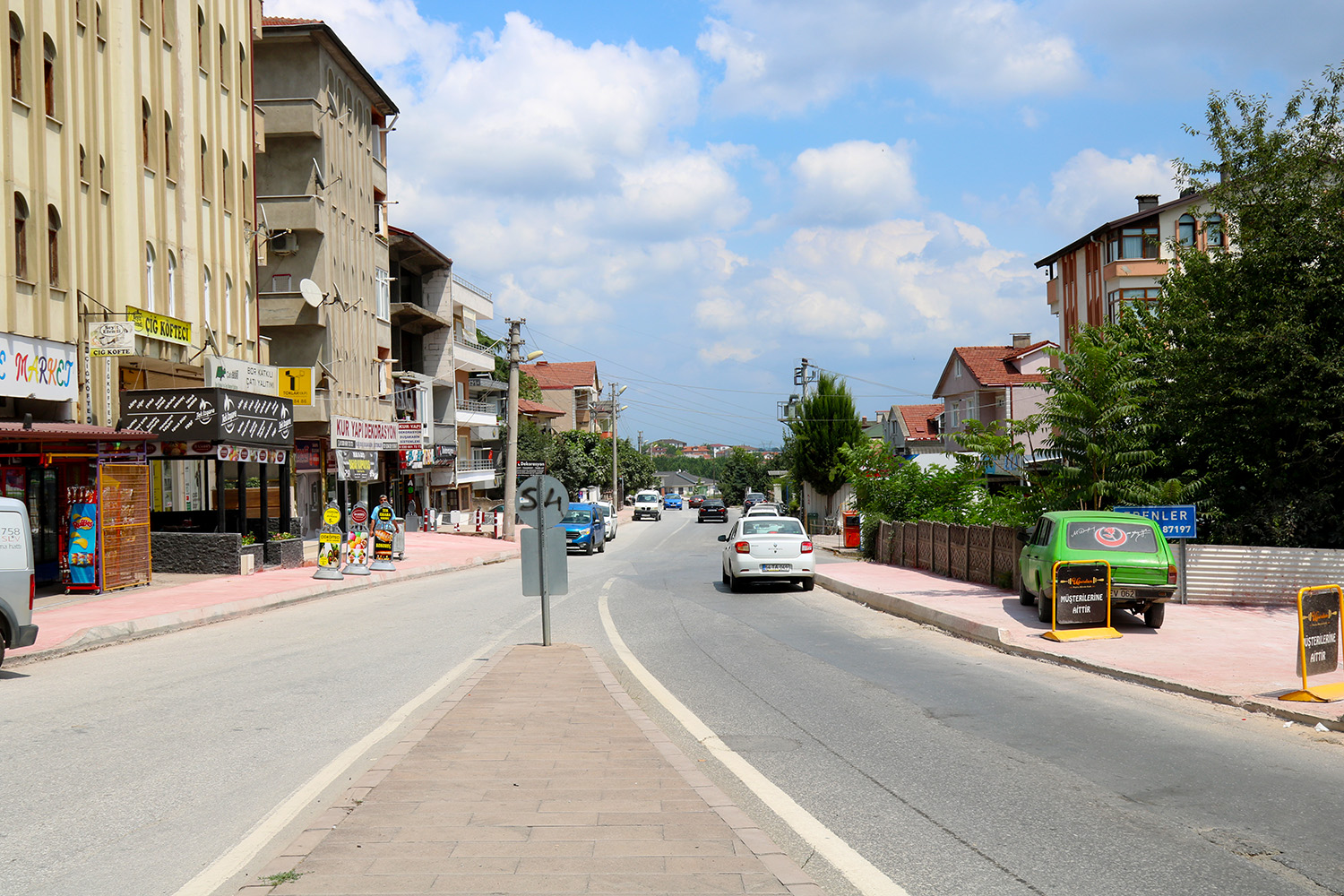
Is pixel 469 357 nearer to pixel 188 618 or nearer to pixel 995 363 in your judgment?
pixel 995 363

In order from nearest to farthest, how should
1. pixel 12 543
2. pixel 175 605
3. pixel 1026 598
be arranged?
pixel 12 543 < pixel 1026 598 < pixel 175 605

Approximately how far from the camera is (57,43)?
22906mm

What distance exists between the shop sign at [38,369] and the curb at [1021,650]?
1629 cm

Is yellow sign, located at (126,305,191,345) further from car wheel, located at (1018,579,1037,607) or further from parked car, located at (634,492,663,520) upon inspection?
parked car, located at (634,492,663,520)

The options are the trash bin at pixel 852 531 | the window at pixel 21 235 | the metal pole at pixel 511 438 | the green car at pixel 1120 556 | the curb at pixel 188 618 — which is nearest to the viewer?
the curb at pixel 188 618

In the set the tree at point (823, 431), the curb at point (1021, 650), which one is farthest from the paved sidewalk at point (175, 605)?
the tree at point (823, 431)

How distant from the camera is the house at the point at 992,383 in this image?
182 ft

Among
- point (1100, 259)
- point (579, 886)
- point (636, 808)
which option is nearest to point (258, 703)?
point (636, 808)

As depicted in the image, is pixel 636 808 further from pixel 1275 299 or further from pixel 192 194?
pixel 192 194

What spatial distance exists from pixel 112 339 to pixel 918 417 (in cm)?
7138

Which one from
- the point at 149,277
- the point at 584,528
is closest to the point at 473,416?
the point at 584,528

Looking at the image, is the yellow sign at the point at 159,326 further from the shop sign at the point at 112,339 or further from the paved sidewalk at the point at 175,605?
the paved sidewalk at the point at 175,605

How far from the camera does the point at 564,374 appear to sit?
135 meters

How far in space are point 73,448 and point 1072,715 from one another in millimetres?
19497
